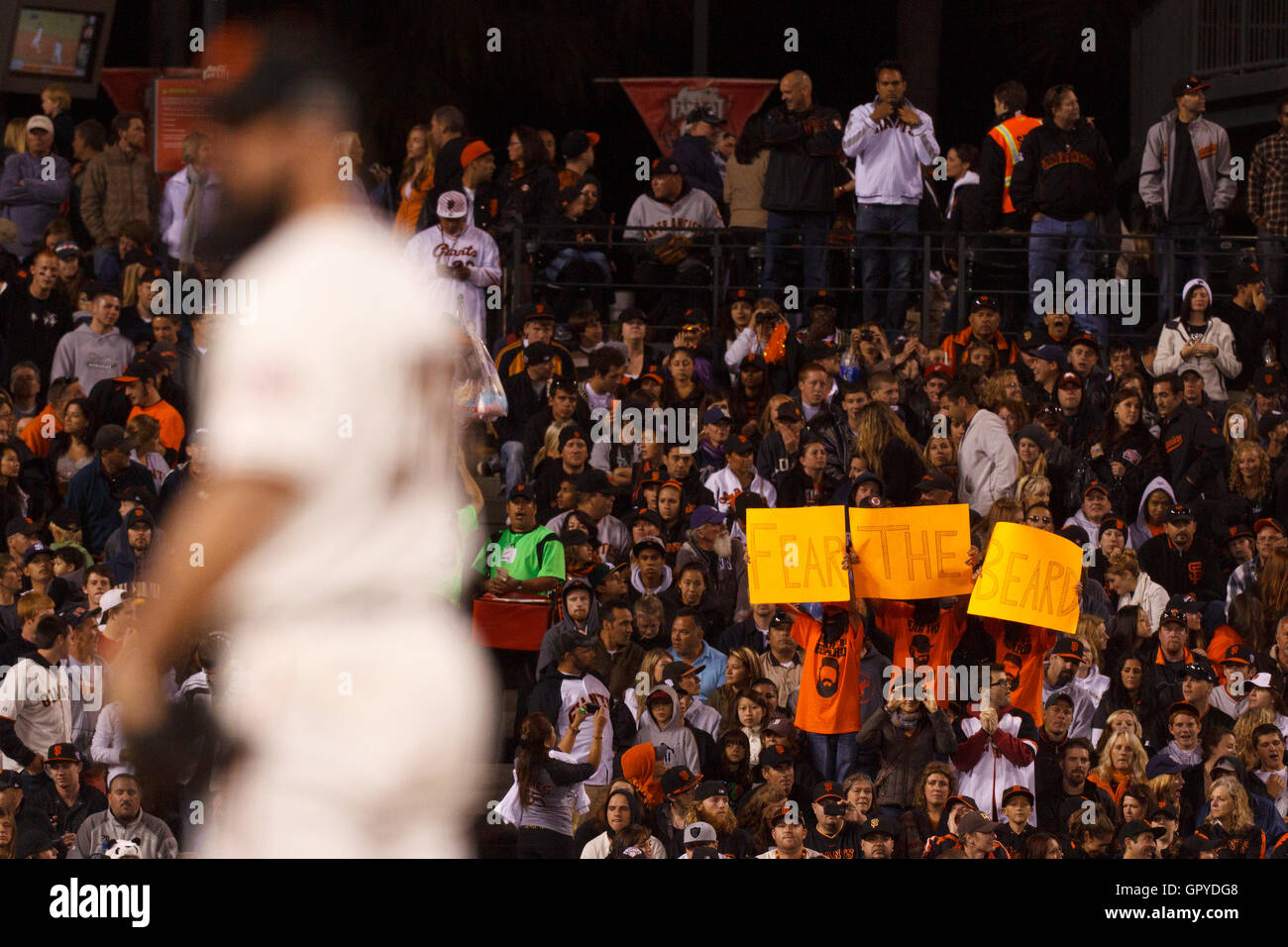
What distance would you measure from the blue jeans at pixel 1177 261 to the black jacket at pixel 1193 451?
1597mm

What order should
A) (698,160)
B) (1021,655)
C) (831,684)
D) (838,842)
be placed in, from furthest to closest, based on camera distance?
1. (698,160)
2. (1021,655)
3. (831,684)
4. (838,842)

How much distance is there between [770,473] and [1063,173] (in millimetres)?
3446

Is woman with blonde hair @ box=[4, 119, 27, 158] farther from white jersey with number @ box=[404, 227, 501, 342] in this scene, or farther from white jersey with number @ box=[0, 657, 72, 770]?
white jersey with number @ box=[0, 657, 72, 770]

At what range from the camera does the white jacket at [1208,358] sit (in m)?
13.6

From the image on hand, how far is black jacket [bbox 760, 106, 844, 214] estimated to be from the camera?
13695 millimetres

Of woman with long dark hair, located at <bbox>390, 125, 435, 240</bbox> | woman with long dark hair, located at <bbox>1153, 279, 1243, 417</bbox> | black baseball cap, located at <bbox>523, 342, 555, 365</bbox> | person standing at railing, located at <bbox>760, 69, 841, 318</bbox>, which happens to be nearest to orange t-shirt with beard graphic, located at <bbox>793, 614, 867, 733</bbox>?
black baseball cap, located at <bbox>523, 342, 555, 365</bbox>

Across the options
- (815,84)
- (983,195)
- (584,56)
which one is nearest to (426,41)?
(584,56)

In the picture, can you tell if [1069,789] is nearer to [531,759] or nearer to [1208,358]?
[531,759]

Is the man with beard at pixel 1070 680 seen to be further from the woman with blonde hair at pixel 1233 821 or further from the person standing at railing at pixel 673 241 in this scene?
the person standing at railing at pixel 673 241

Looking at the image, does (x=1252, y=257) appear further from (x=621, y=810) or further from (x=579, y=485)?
(x=621, y=810)

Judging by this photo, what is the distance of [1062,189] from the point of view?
45.1 ft

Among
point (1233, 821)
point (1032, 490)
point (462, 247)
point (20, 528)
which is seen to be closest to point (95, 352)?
point (20, 528)
